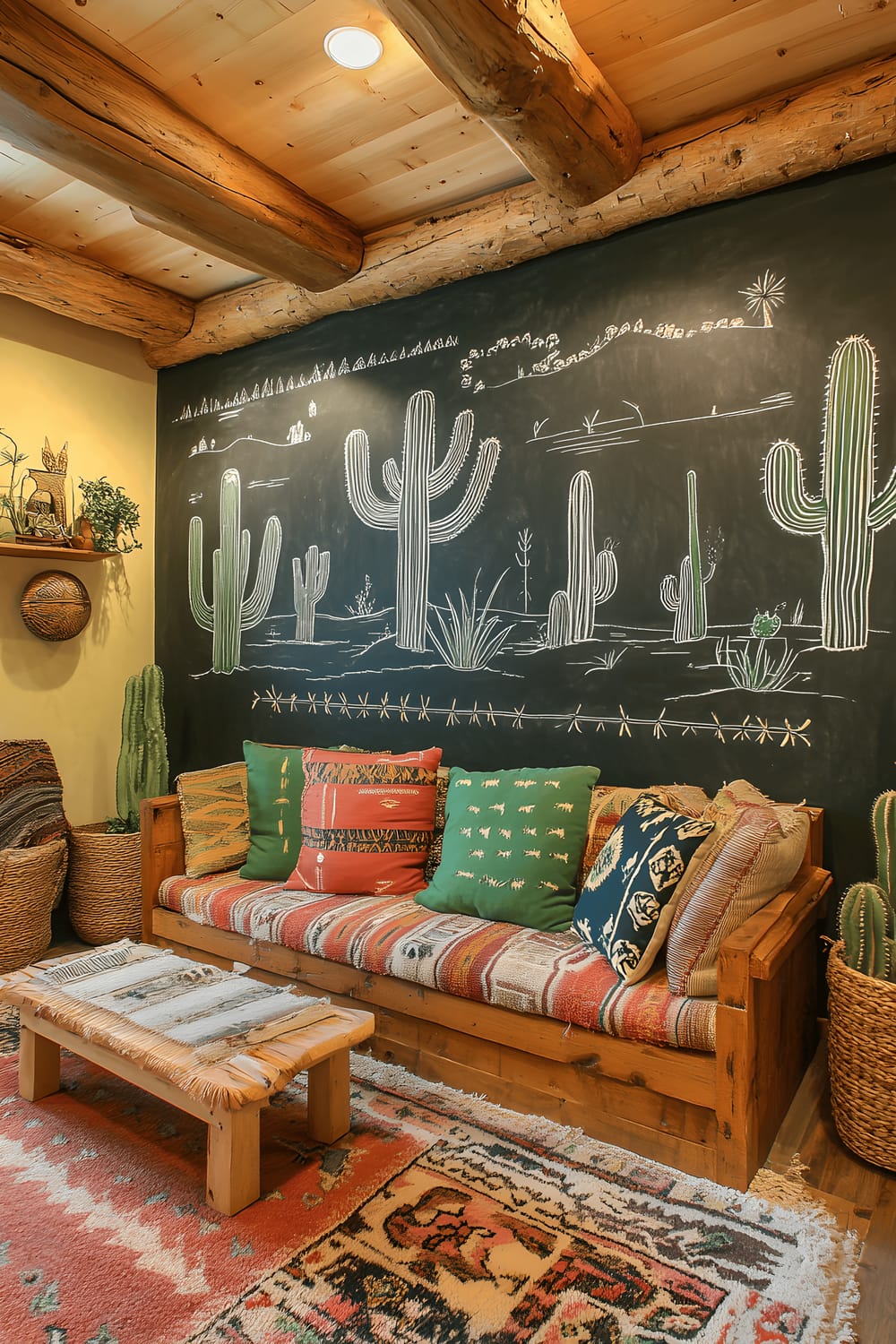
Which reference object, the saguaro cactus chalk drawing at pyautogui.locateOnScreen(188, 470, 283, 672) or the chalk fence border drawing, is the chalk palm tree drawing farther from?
the saguaro cactus chalk drawing at pyautogui.locateOnScreen(188, 470, 283, 672)

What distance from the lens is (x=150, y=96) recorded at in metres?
2.47

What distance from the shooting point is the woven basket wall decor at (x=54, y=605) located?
3.71 meters

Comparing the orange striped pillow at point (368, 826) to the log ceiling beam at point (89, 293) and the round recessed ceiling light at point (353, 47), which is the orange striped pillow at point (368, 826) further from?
the log ceiling beam at point (89, 293)

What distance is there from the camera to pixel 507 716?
310 cm

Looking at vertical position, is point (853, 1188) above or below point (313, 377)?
below

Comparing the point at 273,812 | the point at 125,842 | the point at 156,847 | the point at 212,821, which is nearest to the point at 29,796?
the point at 125,842

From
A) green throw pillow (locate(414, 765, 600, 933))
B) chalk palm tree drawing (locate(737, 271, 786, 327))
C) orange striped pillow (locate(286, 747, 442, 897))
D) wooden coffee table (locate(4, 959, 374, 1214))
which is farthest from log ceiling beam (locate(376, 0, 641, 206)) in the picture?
wooden coffee table (locate(4, 959, 374, 1214))

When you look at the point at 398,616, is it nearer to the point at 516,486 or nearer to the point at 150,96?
the point at 516,486

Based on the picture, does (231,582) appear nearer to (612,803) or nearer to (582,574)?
(582,574)

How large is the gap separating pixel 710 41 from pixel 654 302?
71cm

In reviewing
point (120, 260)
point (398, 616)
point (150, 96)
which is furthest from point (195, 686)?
point (150, 96)

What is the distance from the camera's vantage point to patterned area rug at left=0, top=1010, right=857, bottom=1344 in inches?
58.3

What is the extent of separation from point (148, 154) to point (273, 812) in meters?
2.22

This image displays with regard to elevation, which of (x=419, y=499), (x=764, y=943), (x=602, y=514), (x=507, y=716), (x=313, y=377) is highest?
(x=313, y=377)
